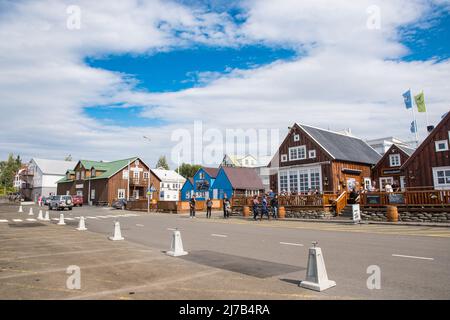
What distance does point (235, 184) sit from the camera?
47.0 meters

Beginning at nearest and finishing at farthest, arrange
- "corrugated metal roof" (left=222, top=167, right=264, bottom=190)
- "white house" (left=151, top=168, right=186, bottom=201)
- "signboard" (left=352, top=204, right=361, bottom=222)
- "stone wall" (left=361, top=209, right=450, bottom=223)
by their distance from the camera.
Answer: "stone wall" (left=361, top=209, right=450, bottom=223)
"signboard" (left=352, top=204, right=361, bottom=222)
"corrugated metal roof" (left=222, top=167, right=264, bottom=190)
"white house" (left=151, top=168, right=186, bottom=201)

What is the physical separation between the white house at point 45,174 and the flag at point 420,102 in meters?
73.5

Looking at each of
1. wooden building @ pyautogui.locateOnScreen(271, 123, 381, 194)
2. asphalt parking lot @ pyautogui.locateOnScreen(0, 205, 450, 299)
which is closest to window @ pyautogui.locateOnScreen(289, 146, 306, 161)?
wooden building @ pyautogui.locateOnScreen(271, 123, 381, 194)

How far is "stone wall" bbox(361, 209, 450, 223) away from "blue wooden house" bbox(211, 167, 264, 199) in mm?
25031

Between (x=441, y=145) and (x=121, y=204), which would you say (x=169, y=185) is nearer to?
(x=121, y=204)

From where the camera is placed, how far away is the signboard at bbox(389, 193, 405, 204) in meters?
21.3

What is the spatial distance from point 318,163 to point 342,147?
17.9ft

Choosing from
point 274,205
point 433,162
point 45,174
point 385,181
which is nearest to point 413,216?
point 433,162

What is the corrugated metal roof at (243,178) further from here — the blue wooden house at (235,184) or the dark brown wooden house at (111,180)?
the dark brown wooden house at (111,180)

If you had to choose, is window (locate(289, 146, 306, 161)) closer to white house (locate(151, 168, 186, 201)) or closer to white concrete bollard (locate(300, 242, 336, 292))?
white concrete bollard (locate(300, 242, 336, 292))

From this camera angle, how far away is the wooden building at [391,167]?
109ft
